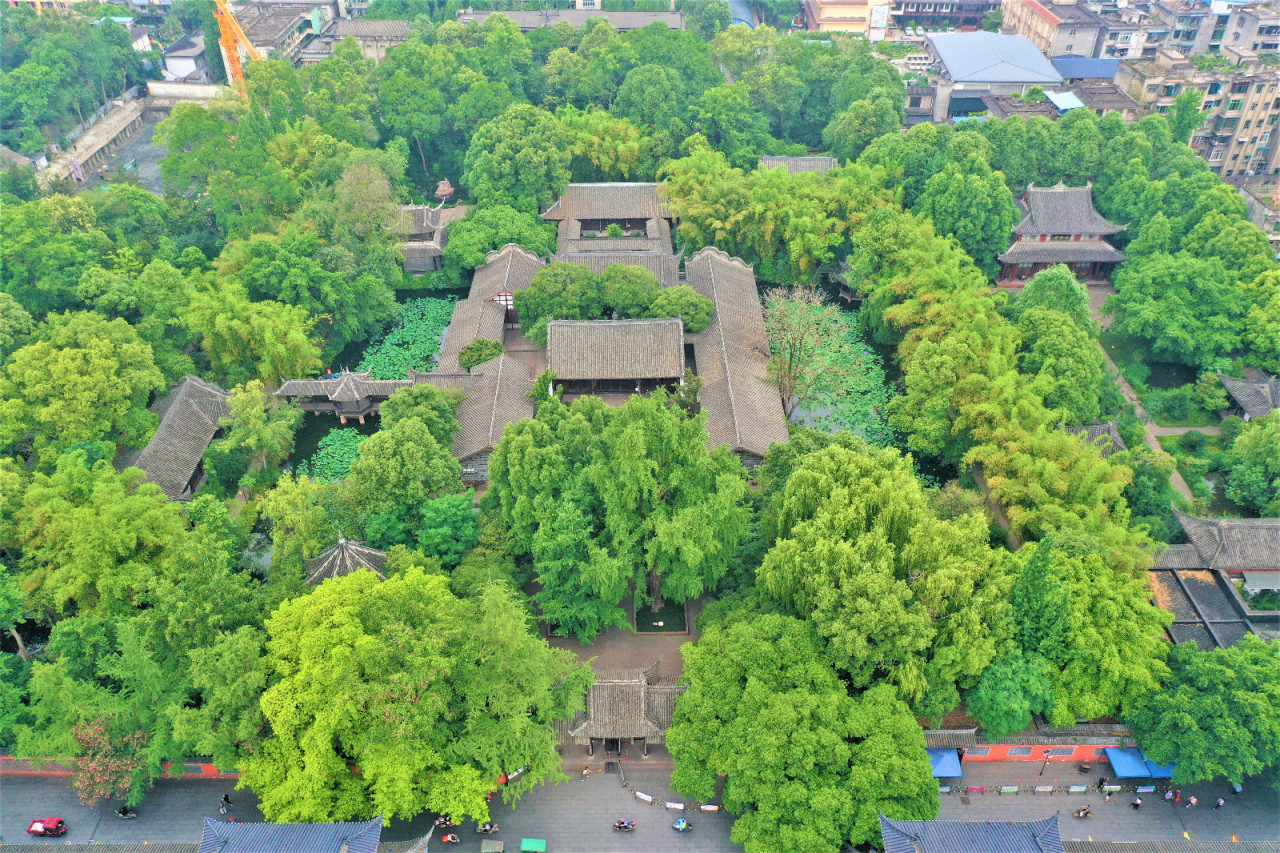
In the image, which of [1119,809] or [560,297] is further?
[560,297]

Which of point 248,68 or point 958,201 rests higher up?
point 248,68

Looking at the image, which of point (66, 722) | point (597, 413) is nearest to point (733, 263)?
point (597, 413)

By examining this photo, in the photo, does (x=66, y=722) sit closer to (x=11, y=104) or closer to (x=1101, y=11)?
(x=11, y=104)

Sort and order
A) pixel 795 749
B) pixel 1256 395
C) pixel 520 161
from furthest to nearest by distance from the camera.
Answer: pixel 520 161, pixel 1256 395, pixel 795 749

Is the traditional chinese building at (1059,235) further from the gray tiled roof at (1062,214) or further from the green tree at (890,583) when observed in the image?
the green tree at (890,583)

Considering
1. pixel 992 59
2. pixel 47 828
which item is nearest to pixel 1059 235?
pixel 992 59

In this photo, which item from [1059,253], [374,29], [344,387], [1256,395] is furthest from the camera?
[374,29]

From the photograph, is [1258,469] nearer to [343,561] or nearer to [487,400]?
[487,400]
